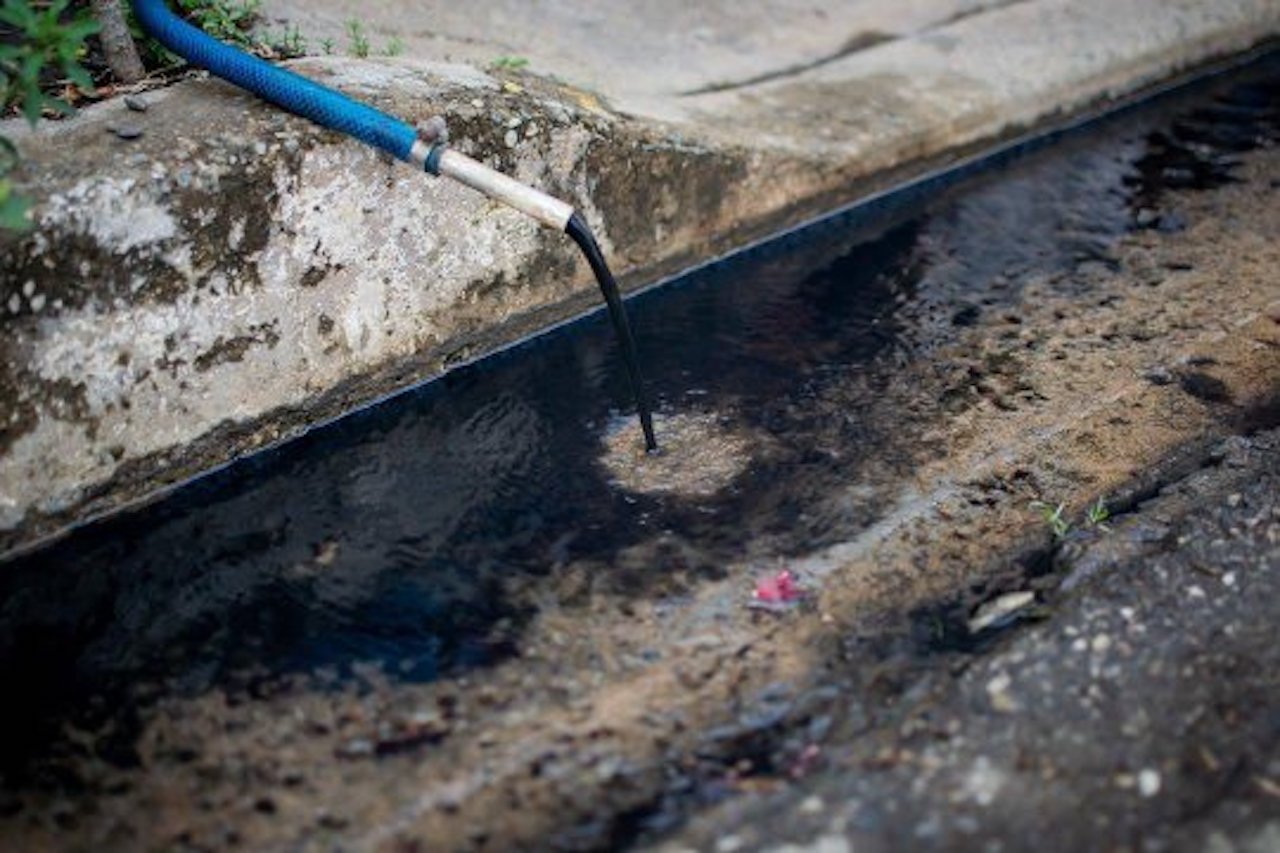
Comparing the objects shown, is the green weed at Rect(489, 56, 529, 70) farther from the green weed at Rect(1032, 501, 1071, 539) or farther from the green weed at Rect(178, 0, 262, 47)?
the green weed at Rect(1032, 501, 1071, 539)

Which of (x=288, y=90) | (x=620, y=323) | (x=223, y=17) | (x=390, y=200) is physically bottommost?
(x=620, y=323)

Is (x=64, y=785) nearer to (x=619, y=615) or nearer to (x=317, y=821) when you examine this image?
(x=317, y=821)

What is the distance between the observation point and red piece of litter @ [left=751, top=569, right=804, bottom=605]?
260cm

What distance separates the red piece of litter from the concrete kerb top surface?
1.39 metres

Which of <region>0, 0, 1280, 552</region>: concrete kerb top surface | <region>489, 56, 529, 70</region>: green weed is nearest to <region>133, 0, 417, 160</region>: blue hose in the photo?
<region>0, 0, 1280, 552</region>: concrete kerb top surface

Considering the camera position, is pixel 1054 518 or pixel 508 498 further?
pixel 508 498

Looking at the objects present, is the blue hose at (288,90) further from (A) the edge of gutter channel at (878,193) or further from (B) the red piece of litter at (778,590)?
(B) the red piece of litter at (778,590)

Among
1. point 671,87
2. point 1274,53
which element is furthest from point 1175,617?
point 1274,53

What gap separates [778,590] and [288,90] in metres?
1.80

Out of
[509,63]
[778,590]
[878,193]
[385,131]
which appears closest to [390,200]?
[385,131]

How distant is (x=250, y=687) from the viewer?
2.45m

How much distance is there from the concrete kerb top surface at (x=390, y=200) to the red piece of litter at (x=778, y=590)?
4.55ft

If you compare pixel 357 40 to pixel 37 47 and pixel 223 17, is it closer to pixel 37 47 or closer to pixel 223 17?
pixel 223 17

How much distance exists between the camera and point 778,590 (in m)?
2.62
